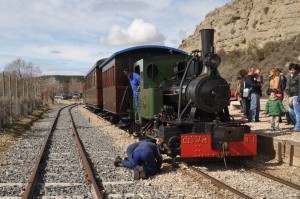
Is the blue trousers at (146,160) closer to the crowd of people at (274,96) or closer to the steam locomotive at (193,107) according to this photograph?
the steam locomotive at (193,107)

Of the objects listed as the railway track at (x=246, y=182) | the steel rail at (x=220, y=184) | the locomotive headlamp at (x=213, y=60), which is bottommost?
the railway track at (x=246, y=182)

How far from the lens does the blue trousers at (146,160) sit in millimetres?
7094

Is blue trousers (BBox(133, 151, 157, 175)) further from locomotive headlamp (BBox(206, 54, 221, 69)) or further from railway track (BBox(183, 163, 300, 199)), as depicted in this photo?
locomotive headlamp (BBox(206, 54, 221, 69))

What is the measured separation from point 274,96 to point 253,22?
4002 cm

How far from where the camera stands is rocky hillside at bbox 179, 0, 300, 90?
36.3 meters

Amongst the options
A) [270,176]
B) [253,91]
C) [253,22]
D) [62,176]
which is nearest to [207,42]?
[270,176]

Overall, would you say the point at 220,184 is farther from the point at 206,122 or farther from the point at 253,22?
the point at 253,22

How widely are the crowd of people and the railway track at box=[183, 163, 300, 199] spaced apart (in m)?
2.61

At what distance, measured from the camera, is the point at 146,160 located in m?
7.12

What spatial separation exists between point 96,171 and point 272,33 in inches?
1575

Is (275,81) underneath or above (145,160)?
above

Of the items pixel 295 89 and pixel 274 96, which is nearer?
pixel 295 89

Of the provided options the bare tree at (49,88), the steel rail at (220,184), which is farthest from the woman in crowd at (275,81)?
the bare tree at (49,88)

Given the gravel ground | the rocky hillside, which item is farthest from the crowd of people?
the rocky hillside
